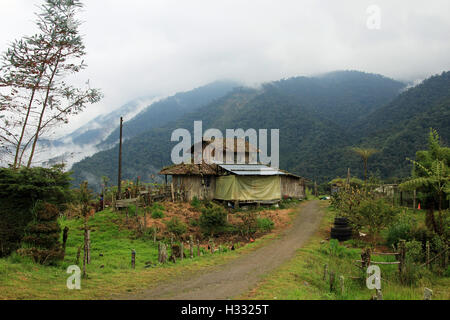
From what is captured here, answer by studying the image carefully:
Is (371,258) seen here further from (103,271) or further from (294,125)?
(294,125)

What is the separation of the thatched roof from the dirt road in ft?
36.0

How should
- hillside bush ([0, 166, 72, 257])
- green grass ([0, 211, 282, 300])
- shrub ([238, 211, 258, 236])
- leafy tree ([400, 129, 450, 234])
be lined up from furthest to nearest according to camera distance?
shrub ([238, 211, 258, 236]), leafy tree ([400, 129, 450, 234]), hillside bush ([0, 166, 72, 257]), green grass ([0, 211, 282, 300])

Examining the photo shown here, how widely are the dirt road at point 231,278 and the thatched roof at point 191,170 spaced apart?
36.0ft

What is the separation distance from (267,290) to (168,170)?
735 inches

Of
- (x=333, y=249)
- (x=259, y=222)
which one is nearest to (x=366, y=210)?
(x=333, y=249)

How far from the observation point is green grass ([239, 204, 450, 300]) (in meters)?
7.81

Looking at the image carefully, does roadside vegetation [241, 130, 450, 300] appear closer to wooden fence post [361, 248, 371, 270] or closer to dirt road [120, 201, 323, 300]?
wooden fence post [361, 248, 371, 270]

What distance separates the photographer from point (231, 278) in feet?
29.4

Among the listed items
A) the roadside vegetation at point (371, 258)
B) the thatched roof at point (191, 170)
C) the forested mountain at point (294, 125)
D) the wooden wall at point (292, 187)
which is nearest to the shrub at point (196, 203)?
the thatched roof at point (191, 170)

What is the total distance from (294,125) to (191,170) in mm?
52024

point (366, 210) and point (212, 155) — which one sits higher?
point (212, 155)

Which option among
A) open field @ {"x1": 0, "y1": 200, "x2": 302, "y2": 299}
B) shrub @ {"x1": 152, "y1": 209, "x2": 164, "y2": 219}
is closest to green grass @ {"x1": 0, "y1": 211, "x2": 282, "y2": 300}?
open field @ {"x1": 0, "y1": 200, "x2": 302, "y2": 299}

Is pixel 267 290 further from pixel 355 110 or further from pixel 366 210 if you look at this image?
pixel 355 110
